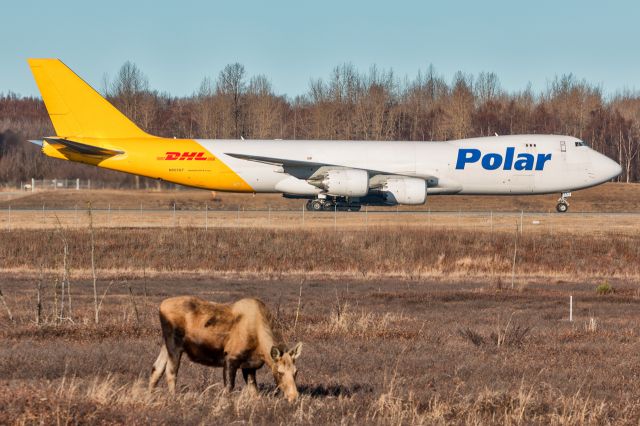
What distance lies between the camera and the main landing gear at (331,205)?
54.5 meters

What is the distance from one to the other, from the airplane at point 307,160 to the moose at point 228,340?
39.8m

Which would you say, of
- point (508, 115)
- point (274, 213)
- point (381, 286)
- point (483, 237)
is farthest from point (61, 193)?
point (508, 115)

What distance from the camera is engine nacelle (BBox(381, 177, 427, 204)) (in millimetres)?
51531

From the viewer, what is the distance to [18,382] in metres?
12.5

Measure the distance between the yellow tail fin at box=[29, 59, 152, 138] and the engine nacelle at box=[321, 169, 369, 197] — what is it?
1209 cm

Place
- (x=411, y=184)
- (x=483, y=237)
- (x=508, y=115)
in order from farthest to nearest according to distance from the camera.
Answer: (x=508, y=115)
(x=411, y=184)
(x=483, y=237)

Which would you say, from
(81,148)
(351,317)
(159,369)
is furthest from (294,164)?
(159,369)

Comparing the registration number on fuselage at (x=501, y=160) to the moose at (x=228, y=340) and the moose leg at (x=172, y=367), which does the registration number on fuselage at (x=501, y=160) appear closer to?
the moose at (x=228, y=340)

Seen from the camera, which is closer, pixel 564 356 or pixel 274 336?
pixel 274 336

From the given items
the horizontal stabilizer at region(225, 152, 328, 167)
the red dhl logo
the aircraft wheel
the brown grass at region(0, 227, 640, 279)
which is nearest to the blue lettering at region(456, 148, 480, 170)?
the aircraft wheel

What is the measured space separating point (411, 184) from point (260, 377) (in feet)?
125

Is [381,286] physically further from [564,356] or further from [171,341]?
[171,341]

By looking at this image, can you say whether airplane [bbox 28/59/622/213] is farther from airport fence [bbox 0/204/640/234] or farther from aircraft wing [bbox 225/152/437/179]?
airport fence [bbox 0/204/640/234]

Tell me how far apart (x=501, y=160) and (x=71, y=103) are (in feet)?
77.3
